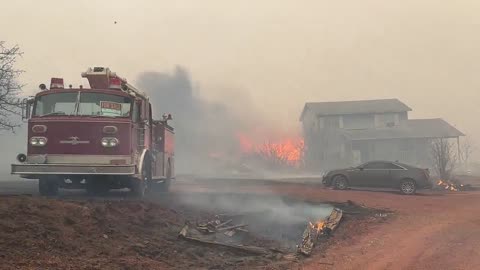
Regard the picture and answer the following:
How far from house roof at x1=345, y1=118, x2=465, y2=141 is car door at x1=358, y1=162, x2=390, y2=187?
27207mm

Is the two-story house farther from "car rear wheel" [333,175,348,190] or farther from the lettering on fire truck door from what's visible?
the lettering on fire truck door

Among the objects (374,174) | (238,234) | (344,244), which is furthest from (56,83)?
(374,174)

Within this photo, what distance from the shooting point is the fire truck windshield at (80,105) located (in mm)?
11523

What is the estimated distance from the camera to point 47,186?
1232cm

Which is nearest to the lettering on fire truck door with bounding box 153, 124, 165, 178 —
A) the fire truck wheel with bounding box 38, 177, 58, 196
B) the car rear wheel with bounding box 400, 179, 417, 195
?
the fire truck wheel with bounding box 38, 177, 58, 196

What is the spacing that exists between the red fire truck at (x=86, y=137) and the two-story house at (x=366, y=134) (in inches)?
1493

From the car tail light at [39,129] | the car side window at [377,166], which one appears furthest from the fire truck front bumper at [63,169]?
the car side window at [377,166]

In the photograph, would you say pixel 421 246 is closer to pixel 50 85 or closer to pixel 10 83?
A: pixel 50 85

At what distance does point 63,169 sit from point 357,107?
1790 inches

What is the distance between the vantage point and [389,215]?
1253cm

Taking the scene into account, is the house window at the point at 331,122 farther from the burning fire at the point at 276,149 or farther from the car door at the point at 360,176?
the car door at the point at 360,176

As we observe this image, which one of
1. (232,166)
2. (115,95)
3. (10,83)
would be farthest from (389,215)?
(232,166)

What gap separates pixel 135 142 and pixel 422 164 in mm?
40895

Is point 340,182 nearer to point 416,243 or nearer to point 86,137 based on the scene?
point 416,243
